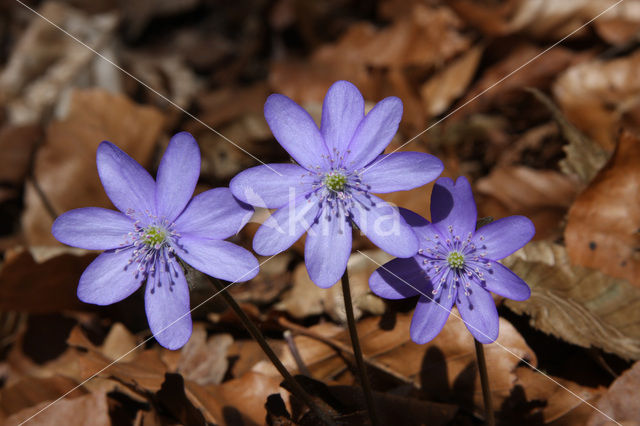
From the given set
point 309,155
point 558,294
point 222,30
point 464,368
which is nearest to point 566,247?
point 558,294

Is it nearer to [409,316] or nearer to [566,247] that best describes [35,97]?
[409,316]

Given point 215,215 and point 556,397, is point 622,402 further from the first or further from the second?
point 215,215

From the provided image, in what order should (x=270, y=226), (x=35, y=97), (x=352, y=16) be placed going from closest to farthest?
(x=270, y=226) → (x=35, y=97) → (x=352, y=16)

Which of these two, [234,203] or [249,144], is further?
[249,144]

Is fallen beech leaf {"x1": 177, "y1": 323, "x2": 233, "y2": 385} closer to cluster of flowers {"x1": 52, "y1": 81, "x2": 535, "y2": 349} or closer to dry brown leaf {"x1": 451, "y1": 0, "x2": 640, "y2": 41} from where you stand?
cluster of flowers {"x1": 52, "y1": 81, "x2": 535, "y2": 349}

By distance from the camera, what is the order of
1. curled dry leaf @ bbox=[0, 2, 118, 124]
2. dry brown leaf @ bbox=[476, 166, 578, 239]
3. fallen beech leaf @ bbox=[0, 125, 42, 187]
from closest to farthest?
dry brown leaf @ bbox=[476, 166, 578, 239] → fallen beech leaf @ bbox=[0, 125, 42, 187] → curled dry leaf @ bbox=[0, 2, 118, 124]

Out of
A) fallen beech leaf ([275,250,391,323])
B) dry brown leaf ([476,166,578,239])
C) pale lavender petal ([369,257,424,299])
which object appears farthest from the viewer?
dry brown leaf ([476,166,578,239])

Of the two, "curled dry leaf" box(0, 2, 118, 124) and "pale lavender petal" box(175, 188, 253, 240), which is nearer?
"pale lavender petal" box(175, 188, 253, 240)

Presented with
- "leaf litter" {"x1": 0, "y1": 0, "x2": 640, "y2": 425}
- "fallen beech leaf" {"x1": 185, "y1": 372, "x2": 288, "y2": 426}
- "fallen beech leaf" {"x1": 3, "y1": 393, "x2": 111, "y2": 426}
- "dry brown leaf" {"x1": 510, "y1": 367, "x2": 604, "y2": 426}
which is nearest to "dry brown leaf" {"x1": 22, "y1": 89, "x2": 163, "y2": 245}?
"leaf litter" {"x1": 0, "y1": 0, "x2": 640, "y2": 425}

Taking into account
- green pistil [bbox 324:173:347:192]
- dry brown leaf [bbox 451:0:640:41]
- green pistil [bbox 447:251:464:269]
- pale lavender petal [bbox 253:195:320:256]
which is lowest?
green pistil [bbox 447:251:464:269]
